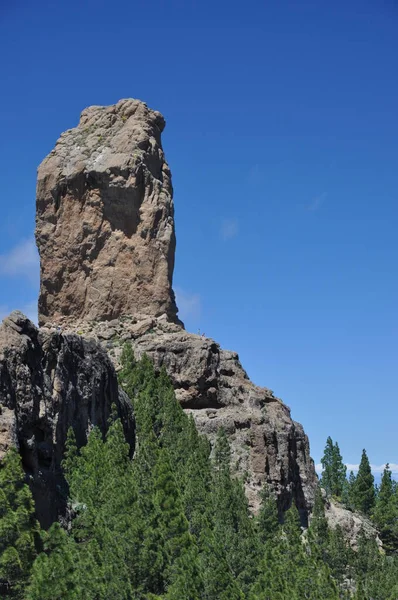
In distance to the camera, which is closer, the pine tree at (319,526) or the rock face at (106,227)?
the pine tree at (319,526)

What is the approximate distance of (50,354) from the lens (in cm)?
6062

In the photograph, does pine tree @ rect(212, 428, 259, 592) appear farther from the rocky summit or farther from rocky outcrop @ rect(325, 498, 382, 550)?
rocky outcrop @ rect(325, 498, 382, 550)

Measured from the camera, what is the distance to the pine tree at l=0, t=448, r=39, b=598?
126ft

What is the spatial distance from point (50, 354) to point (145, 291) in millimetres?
38028

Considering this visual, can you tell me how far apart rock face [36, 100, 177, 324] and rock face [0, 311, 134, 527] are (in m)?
28.3

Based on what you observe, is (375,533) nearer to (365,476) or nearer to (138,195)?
(365,476)

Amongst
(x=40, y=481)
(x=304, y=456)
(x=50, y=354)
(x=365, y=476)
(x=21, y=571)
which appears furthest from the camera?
(x=365, y=476)

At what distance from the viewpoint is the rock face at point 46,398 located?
48.9 meters

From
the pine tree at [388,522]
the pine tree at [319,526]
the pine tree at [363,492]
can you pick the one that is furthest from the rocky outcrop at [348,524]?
the pine tree at [363,492]

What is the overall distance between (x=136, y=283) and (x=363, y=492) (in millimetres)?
50453

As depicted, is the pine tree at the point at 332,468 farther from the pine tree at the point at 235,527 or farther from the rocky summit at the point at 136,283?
the pine tree at the point at 235,527

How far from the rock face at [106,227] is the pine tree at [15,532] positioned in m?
56.0

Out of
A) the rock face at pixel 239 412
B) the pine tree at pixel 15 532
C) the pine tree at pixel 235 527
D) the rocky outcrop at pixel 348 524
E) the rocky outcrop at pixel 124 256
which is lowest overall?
the pine tree at pixel 15 532

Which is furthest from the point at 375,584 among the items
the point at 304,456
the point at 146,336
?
the point at 146,336
